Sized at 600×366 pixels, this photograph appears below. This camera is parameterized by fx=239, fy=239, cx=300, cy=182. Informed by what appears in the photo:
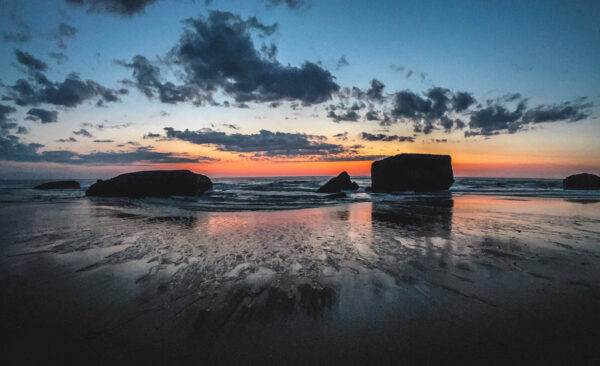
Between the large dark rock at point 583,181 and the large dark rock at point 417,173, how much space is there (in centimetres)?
979

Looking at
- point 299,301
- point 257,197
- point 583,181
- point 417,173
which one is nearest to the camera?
point 299,301

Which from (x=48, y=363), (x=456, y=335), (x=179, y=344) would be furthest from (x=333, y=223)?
(x=48, y=363)

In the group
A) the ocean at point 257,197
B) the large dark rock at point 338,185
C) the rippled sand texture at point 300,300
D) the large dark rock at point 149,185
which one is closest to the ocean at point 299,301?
the rippled sand texture at point 300,300

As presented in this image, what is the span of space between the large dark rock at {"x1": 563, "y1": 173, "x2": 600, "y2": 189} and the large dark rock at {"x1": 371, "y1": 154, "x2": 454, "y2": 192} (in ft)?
32.1

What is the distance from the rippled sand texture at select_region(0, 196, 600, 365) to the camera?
157cm

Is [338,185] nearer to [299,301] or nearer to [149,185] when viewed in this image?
[149,185]

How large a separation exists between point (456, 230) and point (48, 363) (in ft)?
21.4

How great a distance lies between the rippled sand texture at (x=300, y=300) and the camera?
1.57m

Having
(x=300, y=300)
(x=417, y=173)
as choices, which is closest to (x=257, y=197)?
(x=300, y=300)

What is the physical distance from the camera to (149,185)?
16547 millimetres

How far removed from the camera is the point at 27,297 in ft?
7.57

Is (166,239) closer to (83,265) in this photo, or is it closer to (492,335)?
(83,265)

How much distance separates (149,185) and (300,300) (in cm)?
1767

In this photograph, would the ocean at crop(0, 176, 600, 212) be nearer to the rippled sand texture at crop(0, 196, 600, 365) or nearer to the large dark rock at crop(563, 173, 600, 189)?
the large dark rock at crop(563, 173, 600, 189)
